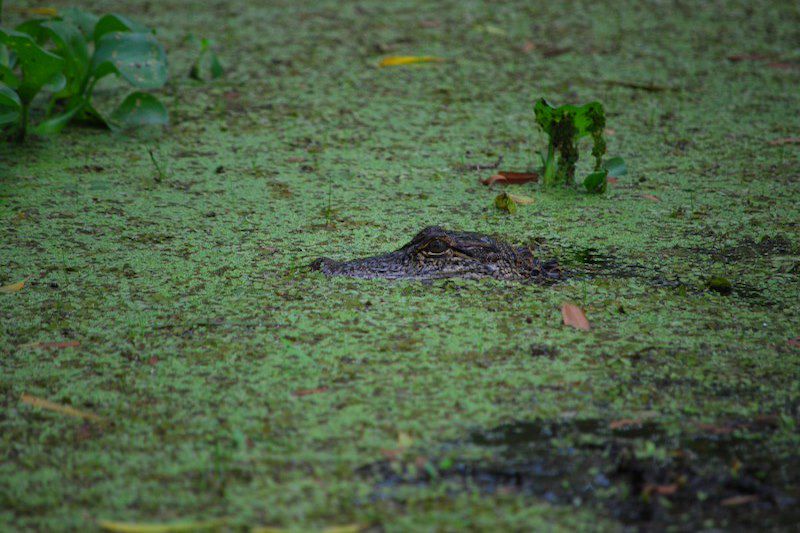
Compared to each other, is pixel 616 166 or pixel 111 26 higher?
pixel 111 26

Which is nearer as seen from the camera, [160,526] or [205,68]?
[160,526]

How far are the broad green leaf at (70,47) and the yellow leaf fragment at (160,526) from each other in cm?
246

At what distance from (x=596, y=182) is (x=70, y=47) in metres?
2.13

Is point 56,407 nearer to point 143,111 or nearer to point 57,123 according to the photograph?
point 57,123

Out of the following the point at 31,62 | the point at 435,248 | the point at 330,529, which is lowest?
the point at 330,529

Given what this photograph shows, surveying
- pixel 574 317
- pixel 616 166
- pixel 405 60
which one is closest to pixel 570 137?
pixel 616 166

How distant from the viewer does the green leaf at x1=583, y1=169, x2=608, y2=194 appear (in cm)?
323

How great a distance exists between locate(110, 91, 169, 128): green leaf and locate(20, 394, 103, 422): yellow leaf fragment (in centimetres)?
192

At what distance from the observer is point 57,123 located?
3527mm

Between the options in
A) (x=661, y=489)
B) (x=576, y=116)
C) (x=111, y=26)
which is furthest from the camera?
(x=111, y=26)

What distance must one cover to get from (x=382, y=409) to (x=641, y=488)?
565 mm

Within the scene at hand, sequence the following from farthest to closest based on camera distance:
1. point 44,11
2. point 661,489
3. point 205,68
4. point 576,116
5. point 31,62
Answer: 1. point 44,11
2. point 205,68
3. point 31,62
4. point 576,116
5. point 661,489

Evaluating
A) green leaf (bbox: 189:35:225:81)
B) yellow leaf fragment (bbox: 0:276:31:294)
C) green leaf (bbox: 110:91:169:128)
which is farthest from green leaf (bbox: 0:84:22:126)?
green leaf (bbox: 189:35:225:81)

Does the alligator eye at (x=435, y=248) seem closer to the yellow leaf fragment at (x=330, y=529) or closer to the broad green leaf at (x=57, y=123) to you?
the yellow leaf fragment at (x=330, y=529)
